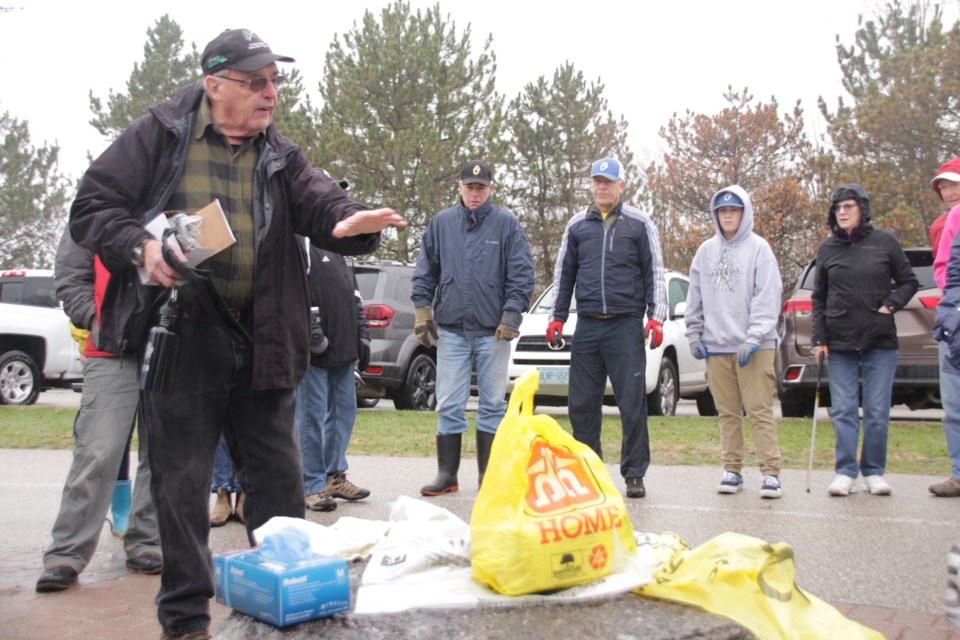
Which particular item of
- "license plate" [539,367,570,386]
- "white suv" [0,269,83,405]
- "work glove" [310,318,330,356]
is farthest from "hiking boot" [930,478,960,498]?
"white suv" [0,269,83,405]

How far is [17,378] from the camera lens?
15.4 metres

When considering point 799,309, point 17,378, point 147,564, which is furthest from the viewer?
point 17,378

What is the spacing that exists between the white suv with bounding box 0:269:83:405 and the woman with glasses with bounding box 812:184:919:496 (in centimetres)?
1140


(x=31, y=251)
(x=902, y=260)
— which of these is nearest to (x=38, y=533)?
(x=902, y=260)

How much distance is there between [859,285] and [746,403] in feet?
3.77

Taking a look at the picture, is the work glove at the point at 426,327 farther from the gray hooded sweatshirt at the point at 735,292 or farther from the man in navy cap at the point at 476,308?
the gray hooded sweatshirt at the point at 735,292

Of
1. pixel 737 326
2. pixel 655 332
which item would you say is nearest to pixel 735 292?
pixel 737 326

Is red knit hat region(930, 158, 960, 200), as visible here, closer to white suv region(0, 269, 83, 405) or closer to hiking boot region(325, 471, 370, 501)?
hiking boot region(325, 471, 370, 501)

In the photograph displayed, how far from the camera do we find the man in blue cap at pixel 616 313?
6.88 metres

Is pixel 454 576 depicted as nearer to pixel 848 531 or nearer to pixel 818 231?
pixel 848 531

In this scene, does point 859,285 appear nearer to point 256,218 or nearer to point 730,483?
point 730,483

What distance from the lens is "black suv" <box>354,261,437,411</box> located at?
40.5ft

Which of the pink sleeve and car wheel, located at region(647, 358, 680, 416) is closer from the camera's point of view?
the pink sleeve

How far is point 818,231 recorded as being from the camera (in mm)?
33375
